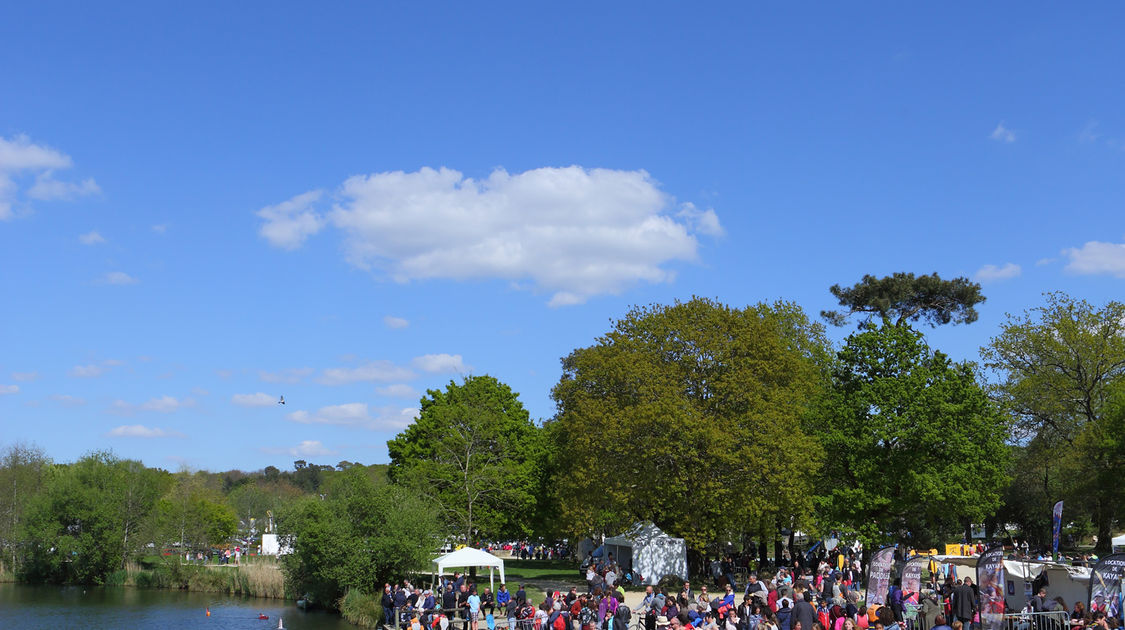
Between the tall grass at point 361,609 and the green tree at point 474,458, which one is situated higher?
the green tree at point 474,458

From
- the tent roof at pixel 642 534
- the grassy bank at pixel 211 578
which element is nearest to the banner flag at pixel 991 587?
the tent roof at pixel 642 534

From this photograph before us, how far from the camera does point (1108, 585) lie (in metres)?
17.2

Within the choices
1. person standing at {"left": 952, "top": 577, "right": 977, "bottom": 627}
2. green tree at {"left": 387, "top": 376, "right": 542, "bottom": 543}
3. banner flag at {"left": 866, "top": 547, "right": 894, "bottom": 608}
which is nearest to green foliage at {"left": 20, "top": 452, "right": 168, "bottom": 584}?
green tree at {"left": 387, "top": 376, "right": 542, "bottom": 543}

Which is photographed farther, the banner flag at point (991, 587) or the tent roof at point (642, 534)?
the tent roof at point (642, 534)

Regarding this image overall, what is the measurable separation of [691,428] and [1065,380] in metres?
24.5

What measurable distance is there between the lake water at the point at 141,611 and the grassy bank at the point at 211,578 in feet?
3.45

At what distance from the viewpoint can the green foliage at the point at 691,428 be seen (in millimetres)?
34250

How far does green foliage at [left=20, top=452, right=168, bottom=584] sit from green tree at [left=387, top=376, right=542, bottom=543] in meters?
18.6

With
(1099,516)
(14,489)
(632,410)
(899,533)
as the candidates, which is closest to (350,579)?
(632,410)

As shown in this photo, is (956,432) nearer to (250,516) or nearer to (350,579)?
(350,579)

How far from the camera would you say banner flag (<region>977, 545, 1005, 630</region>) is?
55.3ft

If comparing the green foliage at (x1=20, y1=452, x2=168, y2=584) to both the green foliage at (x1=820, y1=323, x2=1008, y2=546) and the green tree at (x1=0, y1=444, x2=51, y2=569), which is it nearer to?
the green tree at (x1=0, y1=444, x2=51, y2=569)

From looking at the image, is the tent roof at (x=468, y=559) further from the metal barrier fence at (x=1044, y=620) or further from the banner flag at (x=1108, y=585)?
the banner flag at (x=1108, y=585)

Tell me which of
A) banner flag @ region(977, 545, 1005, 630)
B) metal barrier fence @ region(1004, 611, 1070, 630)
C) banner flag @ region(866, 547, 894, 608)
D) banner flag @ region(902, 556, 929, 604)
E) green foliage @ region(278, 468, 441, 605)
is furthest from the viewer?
green foliage @ region(278, 468, 441, 605)
